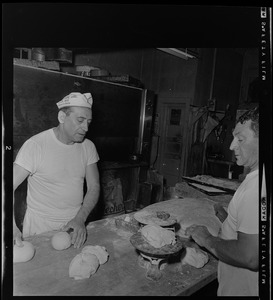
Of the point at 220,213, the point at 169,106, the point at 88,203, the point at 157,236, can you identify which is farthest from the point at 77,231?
the point at 169,106

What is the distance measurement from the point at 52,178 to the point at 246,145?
3.91ft

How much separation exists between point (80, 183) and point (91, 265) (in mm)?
663

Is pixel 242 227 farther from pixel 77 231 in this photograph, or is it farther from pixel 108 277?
pixel 77 231

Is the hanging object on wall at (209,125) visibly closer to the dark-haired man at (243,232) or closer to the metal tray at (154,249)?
the dark-haired man at (243,232)

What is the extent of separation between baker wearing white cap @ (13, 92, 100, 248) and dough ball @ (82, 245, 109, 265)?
0.36 feet

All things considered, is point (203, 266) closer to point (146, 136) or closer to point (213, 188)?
point (213, 188)

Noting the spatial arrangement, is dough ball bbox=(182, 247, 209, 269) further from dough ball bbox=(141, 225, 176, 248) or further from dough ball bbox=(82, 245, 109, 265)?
dough ball bbox=(82, 245, 109, 265)

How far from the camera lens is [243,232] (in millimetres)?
1175

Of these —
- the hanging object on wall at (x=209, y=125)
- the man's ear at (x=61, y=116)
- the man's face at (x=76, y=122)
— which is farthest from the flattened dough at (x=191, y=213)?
the hanging object on wall at (x=209, y=125)

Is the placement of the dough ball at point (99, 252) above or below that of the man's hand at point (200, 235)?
below

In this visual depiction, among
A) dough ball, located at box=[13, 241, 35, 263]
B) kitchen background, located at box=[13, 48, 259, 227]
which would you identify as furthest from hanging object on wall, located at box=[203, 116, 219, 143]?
dough ball, located at box=[13, 241, 35, 263]

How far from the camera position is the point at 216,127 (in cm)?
380

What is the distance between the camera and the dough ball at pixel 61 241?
1388 millimetres

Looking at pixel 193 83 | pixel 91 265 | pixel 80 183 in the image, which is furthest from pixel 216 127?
pixel 91 265
